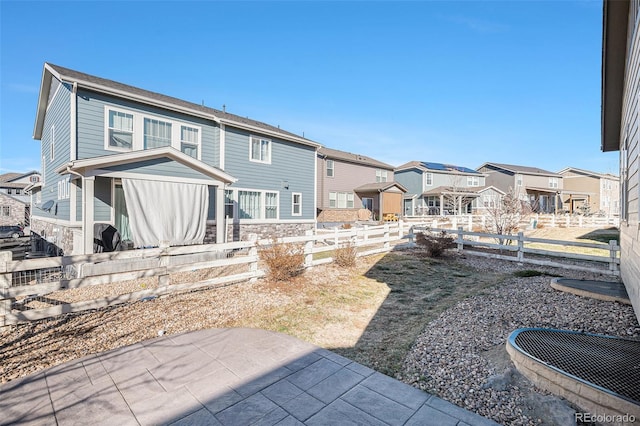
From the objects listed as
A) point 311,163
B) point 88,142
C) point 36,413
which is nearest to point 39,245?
point 88,142

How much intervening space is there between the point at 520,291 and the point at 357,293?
11.5 ft

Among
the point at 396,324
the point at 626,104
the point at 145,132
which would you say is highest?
the point at 145,132

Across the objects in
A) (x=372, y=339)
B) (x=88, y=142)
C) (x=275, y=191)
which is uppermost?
(x=88, y=142)

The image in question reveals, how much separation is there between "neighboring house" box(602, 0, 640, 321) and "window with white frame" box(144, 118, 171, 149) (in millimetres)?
13761

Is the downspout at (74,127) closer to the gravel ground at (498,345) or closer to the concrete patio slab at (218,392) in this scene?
the concrete patio slab at (218,392)

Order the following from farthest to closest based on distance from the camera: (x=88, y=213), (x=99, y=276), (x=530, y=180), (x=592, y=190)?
(x=592, y=190)
(x=530, y=180)
(x=88, y=213)
(x=99, y=276)

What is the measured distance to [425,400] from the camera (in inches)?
119

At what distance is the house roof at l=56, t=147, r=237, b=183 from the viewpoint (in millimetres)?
8938

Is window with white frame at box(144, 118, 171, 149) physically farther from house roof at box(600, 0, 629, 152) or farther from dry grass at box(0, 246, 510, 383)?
house roof at box(600, 0, 629, 152)

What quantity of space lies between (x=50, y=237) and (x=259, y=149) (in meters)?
10.8

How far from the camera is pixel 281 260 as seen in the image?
767 cm

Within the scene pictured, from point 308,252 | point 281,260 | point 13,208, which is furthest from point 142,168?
point 13,208

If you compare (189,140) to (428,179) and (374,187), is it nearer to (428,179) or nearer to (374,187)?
(374,187)

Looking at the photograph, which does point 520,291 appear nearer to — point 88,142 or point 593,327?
point 593,327
